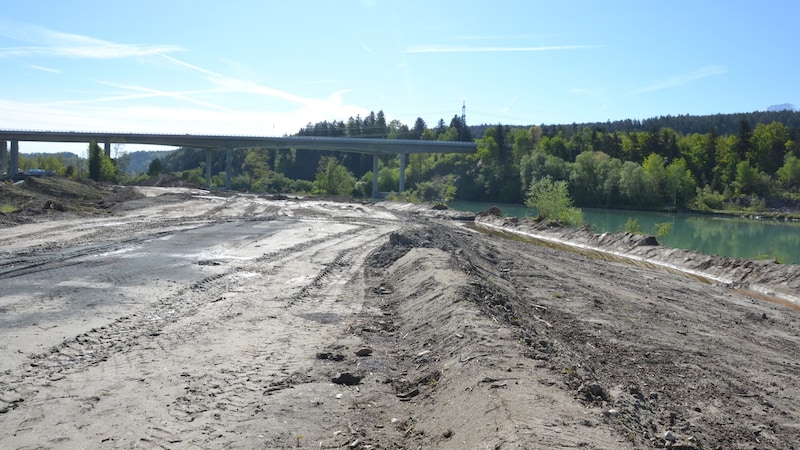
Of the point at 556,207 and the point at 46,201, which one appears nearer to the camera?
the point at 46,201

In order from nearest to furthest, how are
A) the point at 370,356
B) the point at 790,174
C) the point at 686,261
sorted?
the point at 370,356
the point at 686,261
the point at 790,174

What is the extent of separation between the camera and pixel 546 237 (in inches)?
2231

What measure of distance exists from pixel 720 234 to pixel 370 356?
2734 inches

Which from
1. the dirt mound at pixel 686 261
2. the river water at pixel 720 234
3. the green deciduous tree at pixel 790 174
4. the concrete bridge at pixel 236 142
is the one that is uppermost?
the concrete bridge at pixel 236 142

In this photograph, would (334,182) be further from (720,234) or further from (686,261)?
(686,261)

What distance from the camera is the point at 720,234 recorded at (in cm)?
7094

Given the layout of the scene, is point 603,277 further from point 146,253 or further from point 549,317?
point 146,253

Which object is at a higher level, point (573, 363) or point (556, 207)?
point (573, 363)

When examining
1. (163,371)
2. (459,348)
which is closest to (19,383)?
(163,371)

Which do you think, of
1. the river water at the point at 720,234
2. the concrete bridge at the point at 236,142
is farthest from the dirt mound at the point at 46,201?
the concrete bridge at the point at 236,142

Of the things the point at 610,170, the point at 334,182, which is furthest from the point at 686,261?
the point at 334,182

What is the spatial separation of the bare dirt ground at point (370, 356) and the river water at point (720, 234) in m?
26.3

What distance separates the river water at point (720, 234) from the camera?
5172 centimetres

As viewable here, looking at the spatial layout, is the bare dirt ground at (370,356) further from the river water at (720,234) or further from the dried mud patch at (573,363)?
the river water at (720,234)
